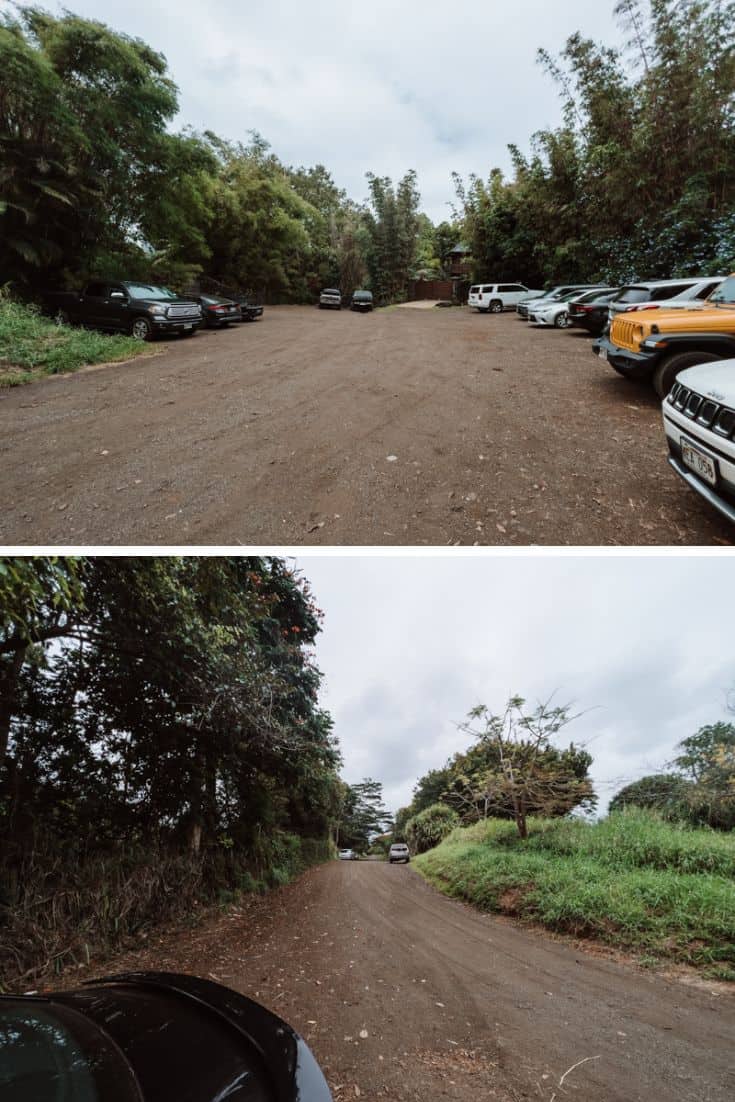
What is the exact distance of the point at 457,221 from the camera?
33.2 m

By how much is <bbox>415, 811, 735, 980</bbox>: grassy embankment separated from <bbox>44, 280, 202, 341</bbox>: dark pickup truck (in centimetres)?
1228

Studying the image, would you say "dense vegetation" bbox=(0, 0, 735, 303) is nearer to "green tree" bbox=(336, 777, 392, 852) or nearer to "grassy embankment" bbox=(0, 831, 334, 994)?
"grassy embankment" bbox=(0, 831, 334, 994)

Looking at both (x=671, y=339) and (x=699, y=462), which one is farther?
(x=671, y=339)

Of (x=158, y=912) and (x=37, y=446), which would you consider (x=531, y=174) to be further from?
(x=158, y=912)

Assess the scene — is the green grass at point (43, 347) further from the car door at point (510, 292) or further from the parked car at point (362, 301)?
the parked car at point (362, 301)

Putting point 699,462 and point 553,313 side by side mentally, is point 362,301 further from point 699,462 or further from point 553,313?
point 699,462

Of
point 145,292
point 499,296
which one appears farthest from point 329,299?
point 145,292

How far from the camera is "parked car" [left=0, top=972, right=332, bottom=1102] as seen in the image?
134 centimetres

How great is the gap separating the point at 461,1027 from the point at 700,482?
12.7 feet

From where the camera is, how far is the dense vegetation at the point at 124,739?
398 cm

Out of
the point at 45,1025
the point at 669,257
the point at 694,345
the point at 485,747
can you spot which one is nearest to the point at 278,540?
→ the point at 45,1025

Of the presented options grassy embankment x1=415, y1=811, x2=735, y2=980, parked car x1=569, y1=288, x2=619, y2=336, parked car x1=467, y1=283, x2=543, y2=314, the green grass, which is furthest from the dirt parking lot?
parked car x1=467, y1=283, x2=543, y2=314

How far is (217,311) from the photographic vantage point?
17000 mm

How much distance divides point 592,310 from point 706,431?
11.0m
